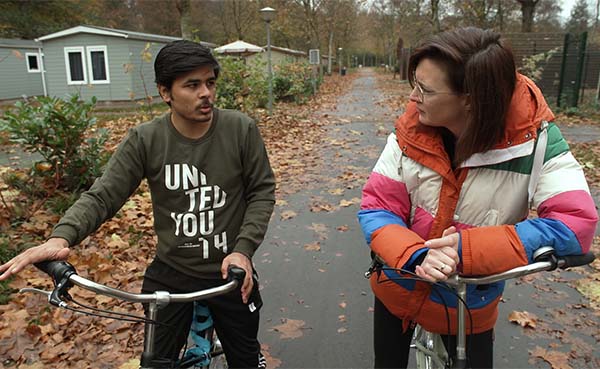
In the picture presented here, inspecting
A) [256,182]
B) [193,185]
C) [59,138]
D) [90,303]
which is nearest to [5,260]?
[90,303]

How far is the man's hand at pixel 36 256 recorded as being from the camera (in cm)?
148

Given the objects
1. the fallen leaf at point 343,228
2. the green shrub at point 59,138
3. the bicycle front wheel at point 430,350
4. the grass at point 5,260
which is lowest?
the fallen leaf at point 343,228

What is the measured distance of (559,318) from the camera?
366cm

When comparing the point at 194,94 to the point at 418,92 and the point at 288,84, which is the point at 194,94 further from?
the point at 288,84

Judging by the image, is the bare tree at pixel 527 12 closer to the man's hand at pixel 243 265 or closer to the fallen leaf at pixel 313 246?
the fallen leaf at pixel 313 246

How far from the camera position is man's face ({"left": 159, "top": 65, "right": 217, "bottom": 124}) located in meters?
2.03

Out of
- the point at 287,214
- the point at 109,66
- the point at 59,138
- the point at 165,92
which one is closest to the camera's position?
the point at 165,92

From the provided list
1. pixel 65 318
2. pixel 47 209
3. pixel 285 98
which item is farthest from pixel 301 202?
pixel 285 98

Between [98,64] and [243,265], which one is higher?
[98,64]

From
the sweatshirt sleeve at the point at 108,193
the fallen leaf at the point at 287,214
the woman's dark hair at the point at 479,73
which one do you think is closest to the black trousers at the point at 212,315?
the sweatshirt sleeve at the point at 108,193

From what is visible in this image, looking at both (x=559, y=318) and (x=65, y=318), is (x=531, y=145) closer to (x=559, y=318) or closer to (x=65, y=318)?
(x=559, y=318)

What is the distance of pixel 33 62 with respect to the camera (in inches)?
1097

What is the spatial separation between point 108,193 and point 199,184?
364 mm

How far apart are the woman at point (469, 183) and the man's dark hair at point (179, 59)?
84 centimetres
